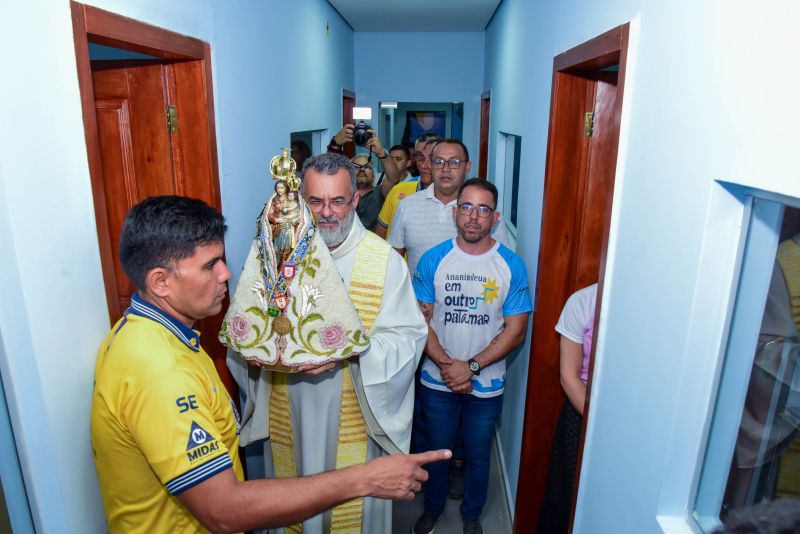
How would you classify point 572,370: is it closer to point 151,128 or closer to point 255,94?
point 151,128

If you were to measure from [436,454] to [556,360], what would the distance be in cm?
132

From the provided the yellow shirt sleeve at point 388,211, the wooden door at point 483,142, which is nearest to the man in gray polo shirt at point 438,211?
the yellow shirt sleeve at point 388,211

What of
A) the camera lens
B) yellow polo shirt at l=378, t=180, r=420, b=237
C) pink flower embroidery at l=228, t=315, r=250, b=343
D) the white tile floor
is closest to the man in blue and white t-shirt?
the white tile floor

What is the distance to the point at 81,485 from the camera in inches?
57.0

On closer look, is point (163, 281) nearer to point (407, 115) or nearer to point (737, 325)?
point (737, 325)

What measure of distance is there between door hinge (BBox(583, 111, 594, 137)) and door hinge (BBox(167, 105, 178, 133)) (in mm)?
1689

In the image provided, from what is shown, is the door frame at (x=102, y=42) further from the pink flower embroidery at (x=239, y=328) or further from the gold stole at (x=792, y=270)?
the gold stole at (x=792, y=270)

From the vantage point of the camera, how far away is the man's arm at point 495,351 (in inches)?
107

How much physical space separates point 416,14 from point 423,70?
1433 mm

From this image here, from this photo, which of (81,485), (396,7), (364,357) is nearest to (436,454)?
(364,357)

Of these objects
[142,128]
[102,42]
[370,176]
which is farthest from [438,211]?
[102,42]

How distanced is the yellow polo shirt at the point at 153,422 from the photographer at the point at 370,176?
3.04m

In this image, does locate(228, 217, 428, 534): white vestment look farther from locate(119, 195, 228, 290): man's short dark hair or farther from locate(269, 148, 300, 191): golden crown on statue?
locate(119, 195, 228, 290): man's short dark hair

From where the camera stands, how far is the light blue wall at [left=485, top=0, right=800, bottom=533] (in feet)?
3.06
